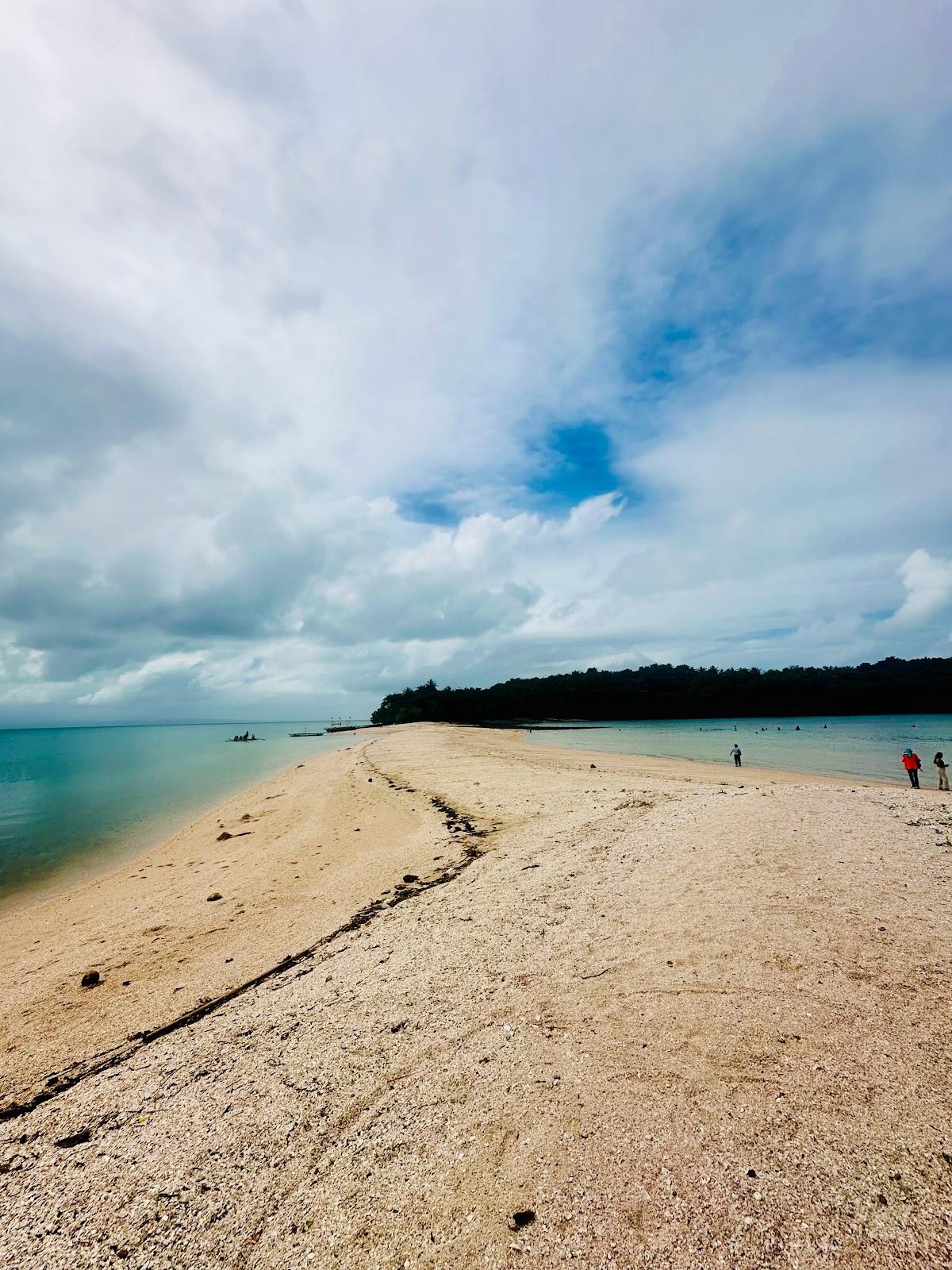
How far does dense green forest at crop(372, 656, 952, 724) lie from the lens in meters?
139

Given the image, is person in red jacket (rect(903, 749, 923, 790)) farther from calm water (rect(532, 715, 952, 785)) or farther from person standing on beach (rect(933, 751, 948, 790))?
calm water (rect(532, 715, 952, 785))

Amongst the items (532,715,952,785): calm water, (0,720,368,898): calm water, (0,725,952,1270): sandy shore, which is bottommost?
(532,715,952,785): calm water

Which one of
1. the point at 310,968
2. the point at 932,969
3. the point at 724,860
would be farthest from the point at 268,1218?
the point at 724,860

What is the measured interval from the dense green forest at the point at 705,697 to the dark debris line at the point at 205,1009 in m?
121

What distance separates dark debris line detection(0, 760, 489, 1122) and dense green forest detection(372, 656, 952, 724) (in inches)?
4775

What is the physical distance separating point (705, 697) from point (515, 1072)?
157 meters

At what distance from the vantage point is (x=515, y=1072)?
425 centimetres

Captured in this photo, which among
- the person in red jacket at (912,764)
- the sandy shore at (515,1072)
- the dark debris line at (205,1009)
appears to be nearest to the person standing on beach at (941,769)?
the person in red jacket at (912,764)

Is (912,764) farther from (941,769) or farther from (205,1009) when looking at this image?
(205,1009)

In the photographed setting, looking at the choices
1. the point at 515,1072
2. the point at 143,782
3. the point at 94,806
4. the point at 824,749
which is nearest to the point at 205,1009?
the point at 515,1072

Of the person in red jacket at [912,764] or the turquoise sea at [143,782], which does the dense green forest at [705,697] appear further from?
the person in red jacket at [912,764]

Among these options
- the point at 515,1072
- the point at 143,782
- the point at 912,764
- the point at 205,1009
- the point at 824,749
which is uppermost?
the point at 515,1072

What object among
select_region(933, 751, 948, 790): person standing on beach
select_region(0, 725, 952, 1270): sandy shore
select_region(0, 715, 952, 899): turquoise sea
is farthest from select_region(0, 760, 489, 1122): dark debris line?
select_region(933, 751, 948, 790): person standing on beach

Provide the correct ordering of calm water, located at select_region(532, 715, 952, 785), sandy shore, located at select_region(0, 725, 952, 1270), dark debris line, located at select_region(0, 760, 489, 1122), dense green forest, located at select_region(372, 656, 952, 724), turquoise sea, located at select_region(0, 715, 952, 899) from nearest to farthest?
sandy shore, located at select_region(0, 725, 952, 1270) → dark debris line, located at select_region(0, 760, 489, 1122) → turquoise sea, located at select_region(0, 715, 952, 899) → calm water, located at select_region(532, 715, 952, 785) → dense green forest, located at select_region(372, 656, 952, 724)
